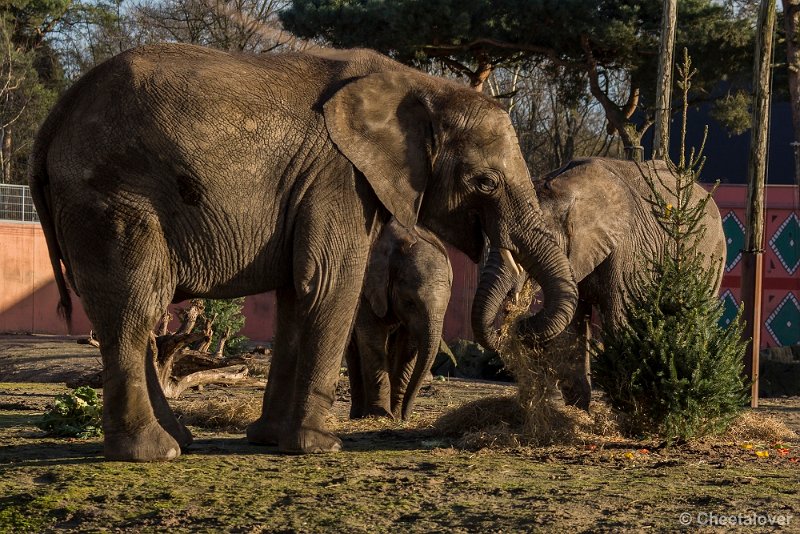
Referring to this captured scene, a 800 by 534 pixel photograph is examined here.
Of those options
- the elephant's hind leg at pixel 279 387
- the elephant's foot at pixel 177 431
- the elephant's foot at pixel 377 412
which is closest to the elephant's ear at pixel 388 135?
the elephant's hind leg at pixel 279 387

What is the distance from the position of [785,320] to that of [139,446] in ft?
69.6

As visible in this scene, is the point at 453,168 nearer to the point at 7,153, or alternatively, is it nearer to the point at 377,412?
the point at 377,412

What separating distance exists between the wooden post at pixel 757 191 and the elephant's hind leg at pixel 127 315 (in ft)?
29.0

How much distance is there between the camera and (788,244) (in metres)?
26.8

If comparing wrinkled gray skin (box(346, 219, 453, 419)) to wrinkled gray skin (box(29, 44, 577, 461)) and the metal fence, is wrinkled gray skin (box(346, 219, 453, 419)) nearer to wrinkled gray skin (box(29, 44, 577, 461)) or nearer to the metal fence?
wrinkled gray skin (box(29, 44, 577, 461))

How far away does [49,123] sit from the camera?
807 centimetres

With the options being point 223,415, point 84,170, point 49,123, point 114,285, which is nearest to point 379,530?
A: point 114,285

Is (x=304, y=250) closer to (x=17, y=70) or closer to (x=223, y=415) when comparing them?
(x=223, y=415)

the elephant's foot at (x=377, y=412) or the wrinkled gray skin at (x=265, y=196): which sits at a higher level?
the wrinkled gray skin at (x=265, y=196)

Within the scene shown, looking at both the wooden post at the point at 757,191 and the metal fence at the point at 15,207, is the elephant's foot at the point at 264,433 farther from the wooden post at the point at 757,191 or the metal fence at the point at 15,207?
the metal fence at the point at 15,207

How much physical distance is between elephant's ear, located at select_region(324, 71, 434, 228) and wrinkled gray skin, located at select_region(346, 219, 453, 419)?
315 centimetres

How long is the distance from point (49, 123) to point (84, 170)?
21.3 inches

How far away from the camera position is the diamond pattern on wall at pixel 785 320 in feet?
87.9

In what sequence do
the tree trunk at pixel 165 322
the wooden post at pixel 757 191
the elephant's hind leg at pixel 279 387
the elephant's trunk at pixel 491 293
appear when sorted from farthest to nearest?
1. the wooden post at pixel 757 191
2. the tree trunk at pixel 165 322
3. the elephant's trunk at pixel 491 293
4. the elephant's hind leg at pixel 279 387
